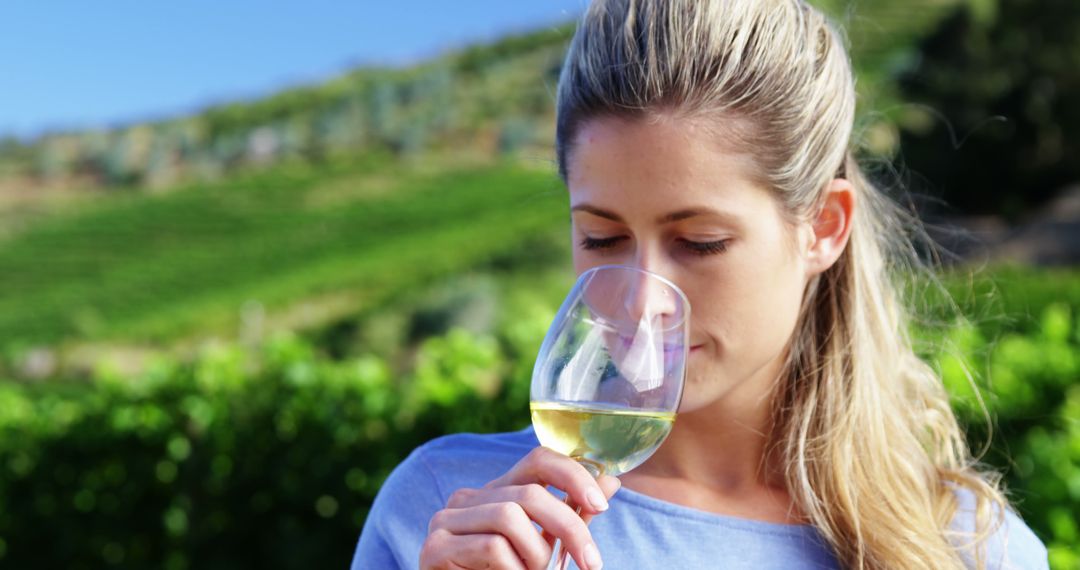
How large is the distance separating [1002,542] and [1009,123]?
21435mm

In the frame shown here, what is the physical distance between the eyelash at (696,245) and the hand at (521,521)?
0.36 m

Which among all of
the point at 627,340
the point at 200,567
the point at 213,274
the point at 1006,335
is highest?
the point at 627,340

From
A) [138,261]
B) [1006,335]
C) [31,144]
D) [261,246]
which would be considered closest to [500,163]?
[261,246]

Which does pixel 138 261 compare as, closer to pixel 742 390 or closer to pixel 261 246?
pixel 261 246

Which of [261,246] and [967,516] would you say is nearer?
[967,516]

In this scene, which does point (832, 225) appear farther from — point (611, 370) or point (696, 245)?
point (611, 370)

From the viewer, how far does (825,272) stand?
1.94 metres

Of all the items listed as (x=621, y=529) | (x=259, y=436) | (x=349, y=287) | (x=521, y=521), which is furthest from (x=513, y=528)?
(x=349, y=287)

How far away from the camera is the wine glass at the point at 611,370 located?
1254 mm

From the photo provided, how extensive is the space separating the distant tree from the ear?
20.2 metres

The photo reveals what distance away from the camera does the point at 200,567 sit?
4.73 meters

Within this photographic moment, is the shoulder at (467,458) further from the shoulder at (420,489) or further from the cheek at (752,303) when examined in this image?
the cheek at (752,303)

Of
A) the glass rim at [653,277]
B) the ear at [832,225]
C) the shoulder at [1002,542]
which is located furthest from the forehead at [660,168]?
the shoulder at [1002,542]

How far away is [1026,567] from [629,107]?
0.96 m
